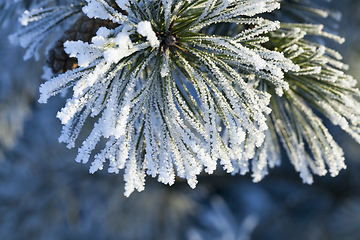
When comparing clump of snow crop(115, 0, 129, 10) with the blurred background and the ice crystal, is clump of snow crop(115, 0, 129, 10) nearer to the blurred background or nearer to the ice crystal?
the ice crystal

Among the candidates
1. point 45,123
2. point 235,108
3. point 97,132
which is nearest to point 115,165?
point 97,132

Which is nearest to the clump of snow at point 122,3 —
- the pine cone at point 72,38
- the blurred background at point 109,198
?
the pine cone at point 72,38

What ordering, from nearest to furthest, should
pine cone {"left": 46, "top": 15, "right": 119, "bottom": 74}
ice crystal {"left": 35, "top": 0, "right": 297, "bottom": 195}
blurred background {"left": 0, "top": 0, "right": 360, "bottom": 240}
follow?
ice crystal {"left": 35, "top": 0, "right": 297, "bottom": 195}
pine cone {"left": 46, "top": 15, "right": 119, "bottom": 74}
blurred background {"left": 0, "top": 0, "right": 360, "bottom": 240}

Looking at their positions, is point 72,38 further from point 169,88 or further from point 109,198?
point 109,198

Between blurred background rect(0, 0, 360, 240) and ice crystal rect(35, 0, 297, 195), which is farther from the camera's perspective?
blurred background rect(0, 0, 360, 240)

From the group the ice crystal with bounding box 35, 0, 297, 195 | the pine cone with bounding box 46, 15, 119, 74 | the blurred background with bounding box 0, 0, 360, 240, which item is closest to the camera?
the ice crystal with bounding box 35, 0, 297, 195

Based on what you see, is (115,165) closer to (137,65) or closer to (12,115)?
(137,65)

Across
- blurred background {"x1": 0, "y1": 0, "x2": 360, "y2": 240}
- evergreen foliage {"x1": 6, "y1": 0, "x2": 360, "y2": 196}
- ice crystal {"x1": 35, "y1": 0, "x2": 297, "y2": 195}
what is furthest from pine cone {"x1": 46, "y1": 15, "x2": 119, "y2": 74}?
blurred background {"x1": 0, "y1": 0, "x2": 360, "y2": 240}
